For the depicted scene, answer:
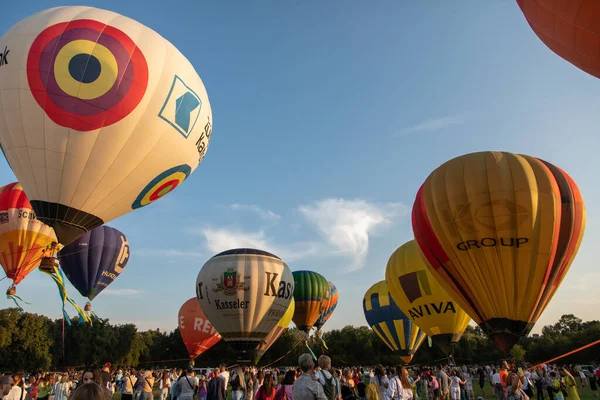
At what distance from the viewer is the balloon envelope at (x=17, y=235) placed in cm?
1777

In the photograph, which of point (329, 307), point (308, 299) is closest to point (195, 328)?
point (308, 299)

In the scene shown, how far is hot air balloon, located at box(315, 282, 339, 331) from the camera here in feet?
102

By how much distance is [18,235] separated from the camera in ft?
58.5

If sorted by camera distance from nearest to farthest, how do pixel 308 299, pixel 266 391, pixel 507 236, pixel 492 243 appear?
pixel 266 391 → pixel 507 236 → pixel 492 243 → pixel 308 299

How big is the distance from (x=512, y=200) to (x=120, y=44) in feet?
35.2

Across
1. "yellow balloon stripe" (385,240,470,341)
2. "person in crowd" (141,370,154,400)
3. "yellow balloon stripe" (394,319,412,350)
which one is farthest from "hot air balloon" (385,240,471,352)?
"person in crowd" (141,370,154,400)

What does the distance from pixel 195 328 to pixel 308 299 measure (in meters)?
7.92

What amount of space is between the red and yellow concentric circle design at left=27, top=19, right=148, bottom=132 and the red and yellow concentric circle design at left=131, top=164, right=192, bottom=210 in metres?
2.12

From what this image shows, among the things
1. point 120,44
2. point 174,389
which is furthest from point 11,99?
point 174,389

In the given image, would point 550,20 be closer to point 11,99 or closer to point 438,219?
point 438,219

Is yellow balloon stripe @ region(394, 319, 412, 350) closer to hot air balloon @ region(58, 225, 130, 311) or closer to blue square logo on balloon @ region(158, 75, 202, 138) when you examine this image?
hot air balloon @ region(58, 225, 130, 311)

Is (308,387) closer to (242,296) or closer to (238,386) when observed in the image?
(238,386)

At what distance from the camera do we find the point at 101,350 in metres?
47.4

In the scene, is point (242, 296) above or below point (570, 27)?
below
